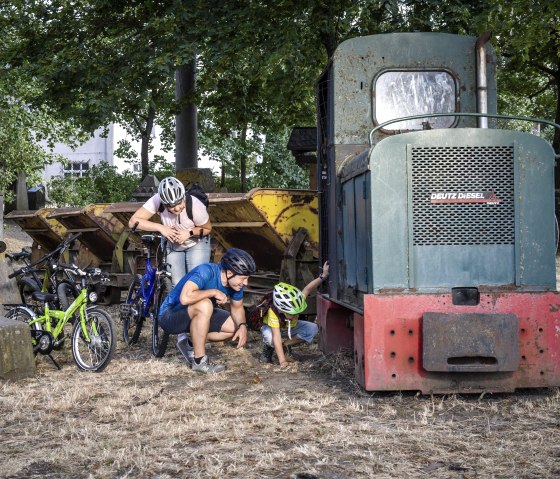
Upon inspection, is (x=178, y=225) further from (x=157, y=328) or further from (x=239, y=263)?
(x=239, y=263)

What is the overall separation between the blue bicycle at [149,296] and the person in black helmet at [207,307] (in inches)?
33.3

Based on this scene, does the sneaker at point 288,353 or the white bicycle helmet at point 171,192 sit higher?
the white bicycle helmet at point 171,192

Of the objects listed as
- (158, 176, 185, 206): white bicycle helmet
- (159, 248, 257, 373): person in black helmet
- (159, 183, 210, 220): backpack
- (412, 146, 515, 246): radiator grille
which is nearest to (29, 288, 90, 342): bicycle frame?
(159, 248, 257, 373): person in black helmet

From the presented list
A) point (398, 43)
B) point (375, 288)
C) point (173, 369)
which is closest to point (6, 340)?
point (173, 369)

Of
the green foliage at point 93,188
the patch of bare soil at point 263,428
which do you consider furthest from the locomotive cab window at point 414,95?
the green foliage at point 93,188

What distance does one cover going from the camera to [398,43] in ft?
26.0

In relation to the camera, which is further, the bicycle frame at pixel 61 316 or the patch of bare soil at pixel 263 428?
the bicycle frame at pixel 61 316

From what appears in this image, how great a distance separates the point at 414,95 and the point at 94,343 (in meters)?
3.37

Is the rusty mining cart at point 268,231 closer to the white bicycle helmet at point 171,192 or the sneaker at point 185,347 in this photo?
the white bicycle helmet at point 171,192

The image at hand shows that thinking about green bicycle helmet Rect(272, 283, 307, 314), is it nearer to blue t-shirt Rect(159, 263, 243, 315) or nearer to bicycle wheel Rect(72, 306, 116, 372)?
blue t-shirt Rect(159, 263, 243, 315)

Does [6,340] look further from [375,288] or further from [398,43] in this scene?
[398,43]

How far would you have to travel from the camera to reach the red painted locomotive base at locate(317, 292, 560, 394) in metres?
6.67

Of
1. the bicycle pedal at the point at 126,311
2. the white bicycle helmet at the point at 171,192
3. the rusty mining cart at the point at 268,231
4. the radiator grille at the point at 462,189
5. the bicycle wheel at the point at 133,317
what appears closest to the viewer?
the radiator grille at the point at 462,189

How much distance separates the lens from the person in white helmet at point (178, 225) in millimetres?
→ 9195
